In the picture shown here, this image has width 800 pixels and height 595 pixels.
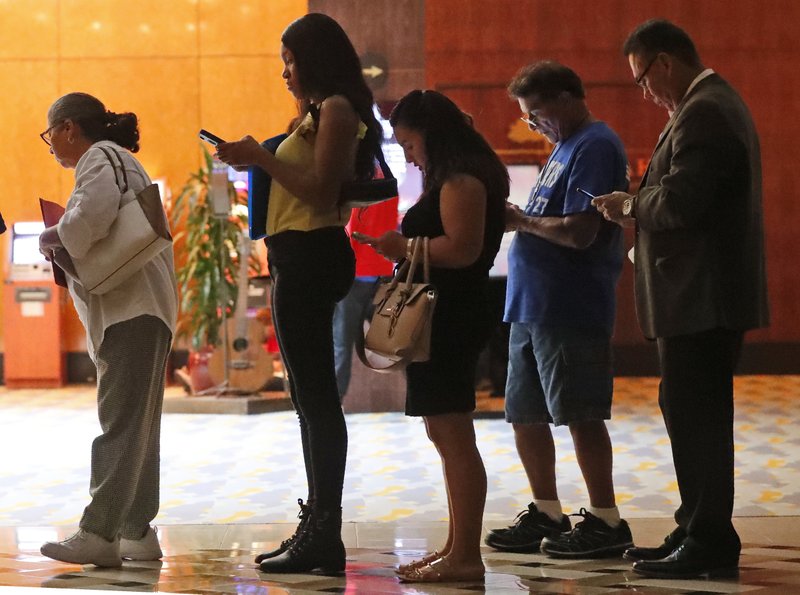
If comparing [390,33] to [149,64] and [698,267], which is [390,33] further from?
[698,267]

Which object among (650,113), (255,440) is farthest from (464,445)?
(650,113)

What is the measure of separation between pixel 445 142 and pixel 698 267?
765mm

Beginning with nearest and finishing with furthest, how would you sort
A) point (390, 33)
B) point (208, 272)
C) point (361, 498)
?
1. point (361, 498)
2. point (390, 33)
3. point (208, 272)

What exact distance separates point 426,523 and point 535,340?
926 mm

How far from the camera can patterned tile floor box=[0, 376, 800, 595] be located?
341 cm

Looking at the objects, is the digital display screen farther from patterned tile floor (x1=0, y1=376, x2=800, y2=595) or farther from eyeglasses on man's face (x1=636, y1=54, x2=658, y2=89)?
eyeglasses on man's face (x1=636, y1=54, x2=658, y2=89)

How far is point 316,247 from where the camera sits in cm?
340

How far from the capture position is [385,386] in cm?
807

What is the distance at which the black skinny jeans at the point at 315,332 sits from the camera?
3.40 m

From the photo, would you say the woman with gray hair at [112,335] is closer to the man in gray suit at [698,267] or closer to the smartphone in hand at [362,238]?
the smartphone in hand at [362,238]

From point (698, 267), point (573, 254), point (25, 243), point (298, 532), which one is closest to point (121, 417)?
point (298, 532)

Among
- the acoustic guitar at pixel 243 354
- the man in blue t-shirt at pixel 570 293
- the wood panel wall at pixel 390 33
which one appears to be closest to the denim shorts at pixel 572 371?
the man in blue t-shirt at pixel 570 293

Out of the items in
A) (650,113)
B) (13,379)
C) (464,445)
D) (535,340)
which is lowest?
(13,379)

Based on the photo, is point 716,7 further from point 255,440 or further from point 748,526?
point 748,526
